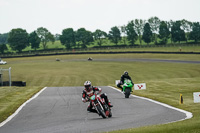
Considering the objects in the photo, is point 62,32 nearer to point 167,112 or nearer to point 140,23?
point 140,23

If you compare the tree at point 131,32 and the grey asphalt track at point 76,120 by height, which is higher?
the tree at point 131,32

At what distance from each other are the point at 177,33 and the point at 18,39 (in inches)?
2881

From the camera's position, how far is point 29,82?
4369 cm

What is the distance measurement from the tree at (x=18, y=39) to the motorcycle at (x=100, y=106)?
454 feet

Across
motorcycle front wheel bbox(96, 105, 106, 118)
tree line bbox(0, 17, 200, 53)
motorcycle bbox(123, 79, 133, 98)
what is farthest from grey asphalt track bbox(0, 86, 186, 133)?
tree line bbox(0, 17, 200, 53)

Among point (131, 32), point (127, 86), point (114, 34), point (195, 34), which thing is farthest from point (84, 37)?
point (127, 86)

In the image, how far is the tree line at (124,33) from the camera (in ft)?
468

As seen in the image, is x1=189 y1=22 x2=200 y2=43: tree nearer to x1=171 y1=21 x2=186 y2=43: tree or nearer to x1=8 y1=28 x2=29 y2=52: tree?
x1=171 y1=21 x2=186 y2=43: tree

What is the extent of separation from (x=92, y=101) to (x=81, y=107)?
3.53m

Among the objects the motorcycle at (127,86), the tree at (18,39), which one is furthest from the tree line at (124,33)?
the motorcycle at (127,86)

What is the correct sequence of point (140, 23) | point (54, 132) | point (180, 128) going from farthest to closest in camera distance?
point (140, 23), point (54, 132), point (180, 128)

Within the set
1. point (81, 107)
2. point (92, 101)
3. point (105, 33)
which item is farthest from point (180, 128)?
point (105, 33)

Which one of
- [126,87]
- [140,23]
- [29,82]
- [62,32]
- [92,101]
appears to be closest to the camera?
[92,101]

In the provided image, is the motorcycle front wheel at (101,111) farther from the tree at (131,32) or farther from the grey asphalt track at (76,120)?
the tree at (131,32)
